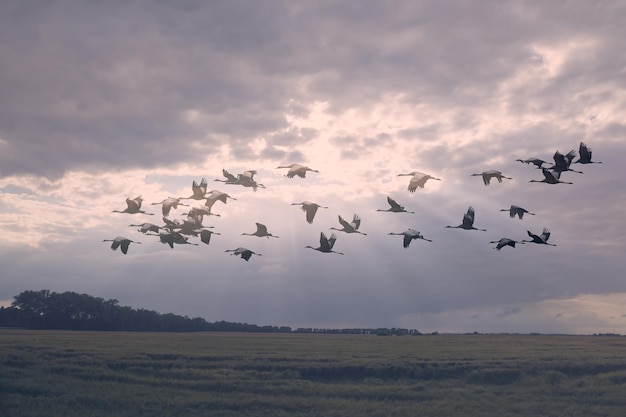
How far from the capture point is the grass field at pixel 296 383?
113 feet

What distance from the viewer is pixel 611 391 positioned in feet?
137

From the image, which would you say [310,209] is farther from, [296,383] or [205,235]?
[296,383]

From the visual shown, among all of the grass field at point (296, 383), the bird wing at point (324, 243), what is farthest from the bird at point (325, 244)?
the grass field at point (296, 383)

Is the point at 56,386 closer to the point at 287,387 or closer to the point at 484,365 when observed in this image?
the point at 287,387

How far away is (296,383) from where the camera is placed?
4178 cm

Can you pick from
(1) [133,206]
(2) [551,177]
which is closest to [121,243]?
(1) [133,206]

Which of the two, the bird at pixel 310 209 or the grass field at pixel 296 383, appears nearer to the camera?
the bird at pixel 310 209

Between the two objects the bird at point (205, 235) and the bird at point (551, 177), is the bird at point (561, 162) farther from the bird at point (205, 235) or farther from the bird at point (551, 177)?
the bird at point (205, 235)

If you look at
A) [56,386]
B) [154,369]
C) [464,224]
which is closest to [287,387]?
[154,369]

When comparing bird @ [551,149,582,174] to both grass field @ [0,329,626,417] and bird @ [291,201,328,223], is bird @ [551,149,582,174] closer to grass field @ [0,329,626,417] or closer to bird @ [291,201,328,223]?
bird @ [291,201,328,223]

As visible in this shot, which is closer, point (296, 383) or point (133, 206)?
point (133, 206)

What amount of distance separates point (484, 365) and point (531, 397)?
34.1 ft

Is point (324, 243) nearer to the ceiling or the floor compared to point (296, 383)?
nearer to the ceiling

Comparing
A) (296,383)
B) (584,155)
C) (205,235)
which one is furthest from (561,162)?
(296,383)
